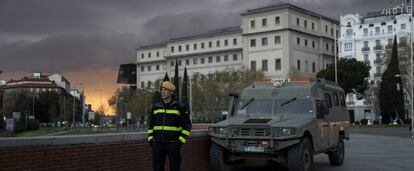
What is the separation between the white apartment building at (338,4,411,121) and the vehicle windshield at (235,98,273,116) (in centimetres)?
10250

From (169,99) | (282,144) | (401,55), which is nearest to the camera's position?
(169,99)

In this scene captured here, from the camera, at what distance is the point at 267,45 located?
118m

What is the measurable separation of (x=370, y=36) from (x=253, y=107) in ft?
372

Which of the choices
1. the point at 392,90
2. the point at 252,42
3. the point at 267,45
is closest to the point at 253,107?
the point at 392,90

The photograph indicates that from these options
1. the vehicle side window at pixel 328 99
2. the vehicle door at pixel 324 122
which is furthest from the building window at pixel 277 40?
the vehicle door at pixel 324 122

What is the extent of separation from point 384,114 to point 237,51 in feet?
164

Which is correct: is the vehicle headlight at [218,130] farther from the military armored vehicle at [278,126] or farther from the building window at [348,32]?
the building window at [348,32]

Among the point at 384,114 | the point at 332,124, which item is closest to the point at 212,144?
the point at 332,124

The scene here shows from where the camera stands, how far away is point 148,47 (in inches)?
6201

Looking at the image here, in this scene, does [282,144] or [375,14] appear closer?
[282,144]

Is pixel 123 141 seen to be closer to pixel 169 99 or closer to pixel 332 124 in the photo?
pixel 169 99

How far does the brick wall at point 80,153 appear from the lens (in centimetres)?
848

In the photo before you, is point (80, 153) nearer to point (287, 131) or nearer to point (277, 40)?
point (287, 131)

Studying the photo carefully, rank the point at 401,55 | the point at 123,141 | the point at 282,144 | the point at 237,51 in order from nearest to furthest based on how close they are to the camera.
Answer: the point at 123,141, the point at 282,144, the point at 401,55, the point at 237,51
